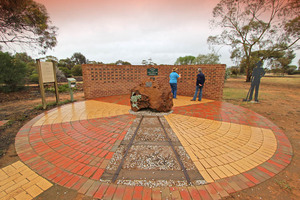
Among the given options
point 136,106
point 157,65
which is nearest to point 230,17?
point 157,65

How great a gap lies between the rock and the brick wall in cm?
400

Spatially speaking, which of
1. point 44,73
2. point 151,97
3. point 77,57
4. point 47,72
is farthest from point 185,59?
point 44,73

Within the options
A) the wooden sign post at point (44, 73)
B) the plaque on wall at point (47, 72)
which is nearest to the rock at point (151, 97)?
the wooden sign post at point (44, 73)

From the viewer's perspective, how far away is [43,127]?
12.2 ft

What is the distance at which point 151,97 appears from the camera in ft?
15.5

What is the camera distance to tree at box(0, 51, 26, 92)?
390 inches

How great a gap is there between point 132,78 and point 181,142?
674 centimetres

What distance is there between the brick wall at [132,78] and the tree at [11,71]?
7774 mm

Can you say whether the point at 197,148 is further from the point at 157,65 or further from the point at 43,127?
the point at 157,65

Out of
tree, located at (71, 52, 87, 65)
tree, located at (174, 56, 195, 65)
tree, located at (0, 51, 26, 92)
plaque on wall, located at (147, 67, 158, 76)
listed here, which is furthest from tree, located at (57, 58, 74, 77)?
tree, located at (174, 56, 195, 65)

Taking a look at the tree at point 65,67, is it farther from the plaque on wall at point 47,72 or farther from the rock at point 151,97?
the rock at point 151,97

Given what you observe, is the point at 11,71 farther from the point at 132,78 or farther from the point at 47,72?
the point at 132,78

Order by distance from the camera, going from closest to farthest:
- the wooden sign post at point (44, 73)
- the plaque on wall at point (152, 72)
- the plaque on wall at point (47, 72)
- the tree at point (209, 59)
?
the wooden sign post at point (44, 73)
the plaque on wall at point (47, 72)
the plaque on wall at point (152, 72)
the tree at point (209, 59)

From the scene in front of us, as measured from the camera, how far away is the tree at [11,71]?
9914 millimetres
